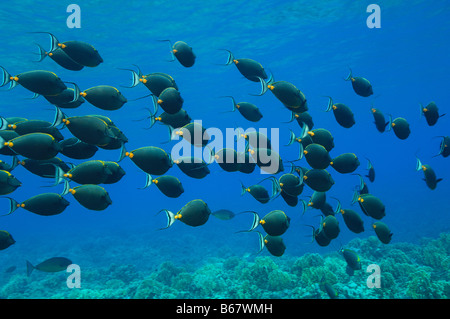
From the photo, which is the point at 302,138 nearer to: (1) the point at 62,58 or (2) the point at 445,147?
(2) the point at 445,147

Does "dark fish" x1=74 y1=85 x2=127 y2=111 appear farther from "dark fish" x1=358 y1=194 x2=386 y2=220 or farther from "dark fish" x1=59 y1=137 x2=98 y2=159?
"dark fish" x1=358 y1=194 x2=386 y2=220

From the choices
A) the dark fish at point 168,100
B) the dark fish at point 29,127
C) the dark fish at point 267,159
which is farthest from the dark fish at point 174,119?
the dark fish at point 29,127

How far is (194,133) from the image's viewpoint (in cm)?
397

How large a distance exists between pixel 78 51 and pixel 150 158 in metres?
1.92

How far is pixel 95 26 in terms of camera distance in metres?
18.5

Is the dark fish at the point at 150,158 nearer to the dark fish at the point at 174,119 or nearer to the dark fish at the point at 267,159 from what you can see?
the dark fish at the point at 174,119

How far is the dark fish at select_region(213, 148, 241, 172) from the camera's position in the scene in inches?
161

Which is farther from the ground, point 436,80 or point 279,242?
point 436,80

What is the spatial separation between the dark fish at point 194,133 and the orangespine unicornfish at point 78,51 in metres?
1.65

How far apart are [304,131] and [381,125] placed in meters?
1.74

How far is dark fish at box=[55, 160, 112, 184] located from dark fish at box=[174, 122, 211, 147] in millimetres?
1110

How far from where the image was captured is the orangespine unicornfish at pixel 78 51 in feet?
12.5
